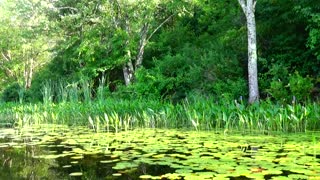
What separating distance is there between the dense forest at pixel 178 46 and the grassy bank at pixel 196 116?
105 centimetres

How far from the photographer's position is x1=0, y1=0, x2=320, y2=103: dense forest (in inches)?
393

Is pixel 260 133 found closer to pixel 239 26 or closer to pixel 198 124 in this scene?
pixel 198 124

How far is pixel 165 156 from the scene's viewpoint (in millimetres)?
4125

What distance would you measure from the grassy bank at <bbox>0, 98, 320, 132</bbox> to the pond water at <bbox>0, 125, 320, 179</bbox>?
50 centimetres

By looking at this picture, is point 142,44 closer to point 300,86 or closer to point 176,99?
point 176,99

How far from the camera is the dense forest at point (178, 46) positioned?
9.98 metres

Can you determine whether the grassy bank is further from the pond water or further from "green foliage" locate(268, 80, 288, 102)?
"green foliage" locate(268, 80, 288, 102)

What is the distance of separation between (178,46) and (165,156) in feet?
39.4

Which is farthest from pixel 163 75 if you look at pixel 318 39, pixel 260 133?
pixel 260 133

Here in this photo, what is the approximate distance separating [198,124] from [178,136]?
34.1 inches

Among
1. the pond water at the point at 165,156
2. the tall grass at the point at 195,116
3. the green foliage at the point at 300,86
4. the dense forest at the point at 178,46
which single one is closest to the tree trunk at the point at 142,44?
the dense forest at the point at 178,46

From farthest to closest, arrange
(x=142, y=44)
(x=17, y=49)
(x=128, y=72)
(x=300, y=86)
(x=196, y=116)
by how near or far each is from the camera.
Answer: (x=17, y=49) → (x=128, y=72) → (x=142, y=44) → (x=300, y=86) → (x=196, y=116)

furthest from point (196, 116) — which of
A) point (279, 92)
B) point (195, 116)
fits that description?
point (279, 92)

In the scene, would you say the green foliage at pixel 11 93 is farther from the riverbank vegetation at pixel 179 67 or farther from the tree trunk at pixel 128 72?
the tree trunk at pixel 128 72
